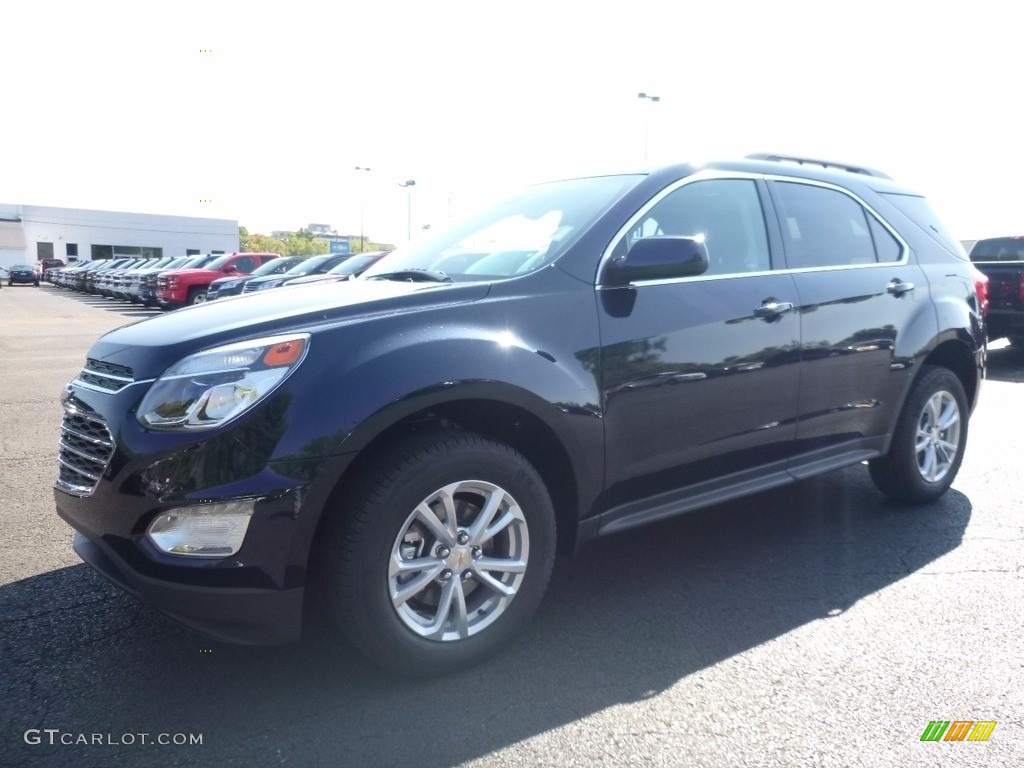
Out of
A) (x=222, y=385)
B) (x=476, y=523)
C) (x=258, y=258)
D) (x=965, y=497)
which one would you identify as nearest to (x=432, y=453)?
(x=476, y=523)

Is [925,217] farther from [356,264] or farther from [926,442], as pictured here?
[356,264]

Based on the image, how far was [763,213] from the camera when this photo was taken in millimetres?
4215

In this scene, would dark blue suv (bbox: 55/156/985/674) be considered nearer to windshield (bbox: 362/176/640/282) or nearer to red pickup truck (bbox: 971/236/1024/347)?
windshield (bbox: 362/176/640/282)


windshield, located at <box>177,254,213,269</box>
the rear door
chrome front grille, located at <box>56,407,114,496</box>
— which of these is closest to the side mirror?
the rear door

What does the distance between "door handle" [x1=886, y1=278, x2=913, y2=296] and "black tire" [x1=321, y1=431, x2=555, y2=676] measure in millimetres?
2485

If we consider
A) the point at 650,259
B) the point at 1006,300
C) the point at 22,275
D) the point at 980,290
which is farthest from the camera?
the point at 22,275

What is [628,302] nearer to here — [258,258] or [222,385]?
[222,385]

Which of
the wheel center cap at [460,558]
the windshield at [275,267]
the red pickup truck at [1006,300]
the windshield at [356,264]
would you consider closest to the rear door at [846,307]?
the wheel center cap at [460,558]

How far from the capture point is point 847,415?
439cm

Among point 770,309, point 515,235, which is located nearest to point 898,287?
point 770,309

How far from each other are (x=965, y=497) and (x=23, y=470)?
5760mm

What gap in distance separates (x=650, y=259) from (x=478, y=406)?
90 cm

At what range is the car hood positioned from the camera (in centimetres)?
288

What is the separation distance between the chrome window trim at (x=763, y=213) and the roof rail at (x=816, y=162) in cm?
14
